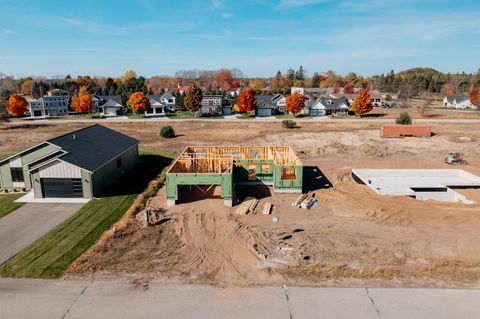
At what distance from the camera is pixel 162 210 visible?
23.5 metres

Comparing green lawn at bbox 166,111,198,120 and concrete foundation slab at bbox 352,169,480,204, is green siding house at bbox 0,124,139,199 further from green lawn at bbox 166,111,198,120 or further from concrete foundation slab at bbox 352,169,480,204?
green lawn at bbox 166,111,198,120

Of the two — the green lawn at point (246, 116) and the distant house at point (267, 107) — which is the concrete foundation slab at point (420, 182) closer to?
the green lawn at point (246, 116)

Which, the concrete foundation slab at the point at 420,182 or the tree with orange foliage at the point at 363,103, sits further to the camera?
the tree with orange foliage at the point at 363,103

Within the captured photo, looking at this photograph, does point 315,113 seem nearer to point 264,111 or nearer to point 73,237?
point 264,111

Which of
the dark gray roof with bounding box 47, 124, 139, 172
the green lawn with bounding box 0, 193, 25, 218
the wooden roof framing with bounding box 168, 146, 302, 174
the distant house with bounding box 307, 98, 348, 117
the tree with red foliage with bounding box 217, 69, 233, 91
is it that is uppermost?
the tree with red foliage with bounding box 217, 69, 233, 91

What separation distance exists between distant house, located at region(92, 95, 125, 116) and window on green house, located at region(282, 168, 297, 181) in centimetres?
6603

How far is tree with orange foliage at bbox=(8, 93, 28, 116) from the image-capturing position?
75.9m

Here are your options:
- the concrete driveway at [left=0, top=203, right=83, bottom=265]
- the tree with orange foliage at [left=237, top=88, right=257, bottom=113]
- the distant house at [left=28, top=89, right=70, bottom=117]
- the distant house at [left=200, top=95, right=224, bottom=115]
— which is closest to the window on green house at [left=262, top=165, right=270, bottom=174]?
the concrete driveway at [left=0, top=203, right=83, bottom=265]

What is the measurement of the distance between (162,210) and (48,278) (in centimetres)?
913

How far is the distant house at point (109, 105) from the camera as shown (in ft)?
267

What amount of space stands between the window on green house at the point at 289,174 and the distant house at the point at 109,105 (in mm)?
66030

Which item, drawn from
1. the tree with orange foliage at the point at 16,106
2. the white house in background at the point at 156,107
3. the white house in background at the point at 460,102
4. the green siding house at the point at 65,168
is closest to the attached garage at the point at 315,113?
the white house in background at the point at 156,107

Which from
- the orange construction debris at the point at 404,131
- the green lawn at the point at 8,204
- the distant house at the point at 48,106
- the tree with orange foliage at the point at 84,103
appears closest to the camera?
the green lawn at the point at 8,204

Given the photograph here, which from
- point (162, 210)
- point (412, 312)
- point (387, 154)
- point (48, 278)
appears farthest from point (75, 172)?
point (387, 154)
